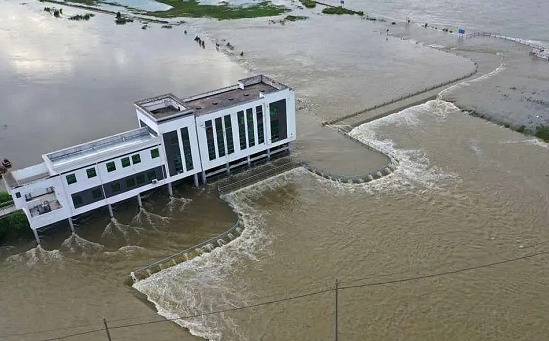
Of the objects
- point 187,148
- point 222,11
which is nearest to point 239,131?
point 187,148

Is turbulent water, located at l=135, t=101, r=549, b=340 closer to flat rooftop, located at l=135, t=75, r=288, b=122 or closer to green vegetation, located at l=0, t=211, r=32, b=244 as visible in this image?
flat rooftop, located at l=135, t=75, r=288, b=122

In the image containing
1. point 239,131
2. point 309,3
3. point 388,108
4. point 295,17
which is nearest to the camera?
point 239,131

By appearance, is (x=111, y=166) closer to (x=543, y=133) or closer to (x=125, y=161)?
(x=125, y=161)

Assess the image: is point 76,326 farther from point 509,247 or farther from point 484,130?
point 484,130

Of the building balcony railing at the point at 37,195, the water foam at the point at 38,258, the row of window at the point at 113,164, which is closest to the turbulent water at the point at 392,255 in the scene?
the water foam at the point at 38,258

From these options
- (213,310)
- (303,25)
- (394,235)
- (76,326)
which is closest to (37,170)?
(76,326)

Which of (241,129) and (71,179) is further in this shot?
(241,129)

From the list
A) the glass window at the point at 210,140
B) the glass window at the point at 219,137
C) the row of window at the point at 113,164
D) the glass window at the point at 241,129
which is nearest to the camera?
the row of window at the point at 113,164

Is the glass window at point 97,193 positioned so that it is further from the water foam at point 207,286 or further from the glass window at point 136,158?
the water foam at point 207,286
